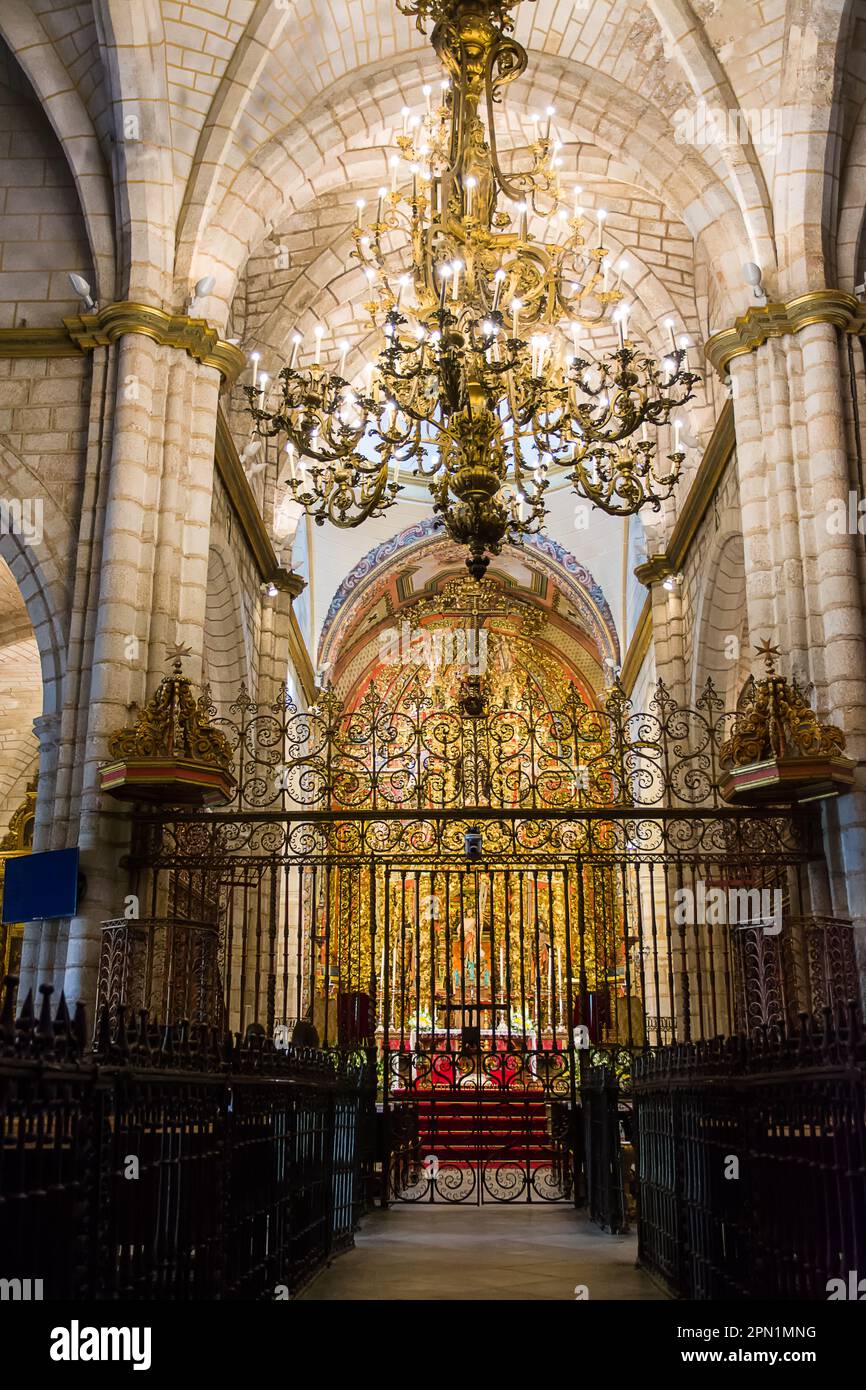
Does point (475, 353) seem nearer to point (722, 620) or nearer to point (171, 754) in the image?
point (171, 754)

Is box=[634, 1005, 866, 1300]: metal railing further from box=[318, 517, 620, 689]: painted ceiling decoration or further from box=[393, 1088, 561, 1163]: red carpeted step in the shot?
box=[318, 517, 620, 689]: painted ceiling decoration

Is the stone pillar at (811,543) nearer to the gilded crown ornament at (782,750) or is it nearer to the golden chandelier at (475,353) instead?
the gilded crown ornament at (782,750)

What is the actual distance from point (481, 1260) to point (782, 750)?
11.3ft

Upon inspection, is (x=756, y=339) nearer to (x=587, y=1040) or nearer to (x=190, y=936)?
(x=587, y=1040)

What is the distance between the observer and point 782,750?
7.70 meters

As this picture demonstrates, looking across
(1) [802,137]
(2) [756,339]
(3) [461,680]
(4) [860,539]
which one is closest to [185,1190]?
(4) [860,539]

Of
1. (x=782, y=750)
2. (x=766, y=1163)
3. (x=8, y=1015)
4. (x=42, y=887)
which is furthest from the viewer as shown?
(x=42, y=887)

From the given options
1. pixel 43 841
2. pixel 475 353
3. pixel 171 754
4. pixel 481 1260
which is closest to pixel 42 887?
pixel 43 841

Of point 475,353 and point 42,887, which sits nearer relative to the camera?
point 475,353

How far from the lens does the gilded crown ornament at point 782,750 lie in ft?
24.7

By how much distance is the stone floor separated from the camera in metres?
5.48

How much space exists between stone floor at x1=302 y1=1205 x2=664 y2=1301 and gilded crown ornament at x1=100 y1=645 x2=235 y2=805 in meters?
2.90
